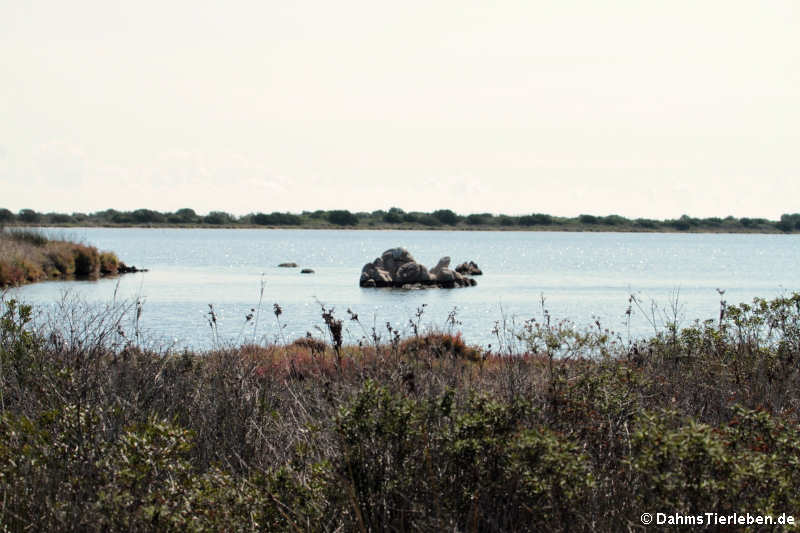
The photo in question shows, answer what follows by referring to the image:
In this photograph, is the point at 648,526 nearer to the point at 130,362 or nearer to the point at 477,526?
the point at 477,526

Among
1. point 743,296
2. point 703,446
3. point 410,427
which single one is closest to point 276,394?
point 410,427

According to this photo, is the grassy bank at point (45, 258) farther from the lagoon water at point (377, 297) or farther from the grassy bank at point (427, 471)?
the grassy bank at point (427, 471)

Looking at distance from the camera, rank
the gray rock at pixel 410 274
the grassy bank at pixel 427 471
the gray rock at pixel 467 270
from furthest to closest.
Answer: the gray rock at pixel 467 270
the gray rock at pixel 410 274
the grassy bank at pixel 427 471

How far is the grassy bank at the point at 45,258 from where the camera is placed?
44625 mm

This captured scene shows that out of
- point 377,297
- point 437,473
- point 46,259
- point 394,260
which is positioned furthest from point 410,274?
point 437,473

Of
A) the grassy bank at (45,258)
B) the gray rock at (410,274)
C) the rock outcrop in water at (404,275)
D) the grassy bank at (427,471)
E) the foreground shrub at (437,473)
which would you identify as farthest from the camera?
the gray rock at (410,274)

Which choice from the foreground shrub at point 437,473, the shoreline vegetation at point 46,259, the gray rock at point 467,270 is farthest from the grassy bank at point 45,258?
the foreground shrub at point 437,473

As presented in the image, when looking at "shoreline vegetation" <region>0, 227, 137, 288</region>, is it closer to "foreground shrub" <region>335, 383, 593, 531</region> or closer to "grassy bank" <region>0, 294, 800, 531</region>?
"grassy bank" <region>0, 294, 800, 531</region>

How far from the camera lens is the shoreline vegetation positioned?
147 feet

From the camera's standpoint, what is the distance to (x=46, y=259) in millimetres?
50219

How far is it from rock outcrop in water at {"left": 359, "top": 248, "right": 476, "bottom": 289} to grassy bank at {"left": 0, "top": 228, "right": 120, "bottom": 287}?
63.9ft

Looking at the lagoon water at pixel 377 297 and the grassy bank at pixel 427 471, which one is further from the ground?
the grassy bank at pixel 427 471

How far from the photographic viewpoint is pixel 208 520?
4707 mm

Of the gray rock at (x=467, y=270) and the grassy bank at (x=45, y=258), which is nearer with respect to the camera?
the grassy bank at (x=45, y=258)
